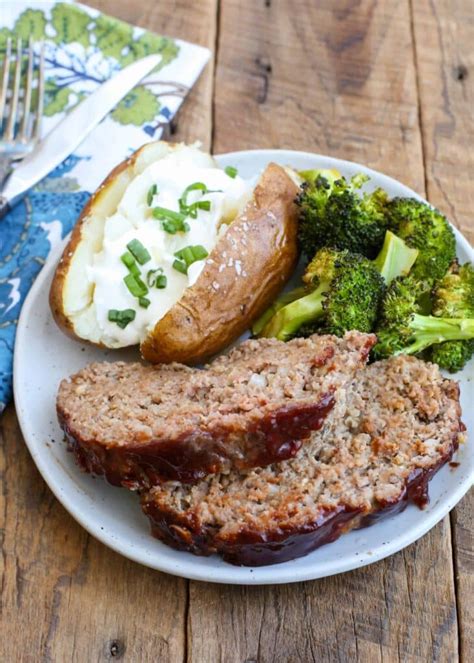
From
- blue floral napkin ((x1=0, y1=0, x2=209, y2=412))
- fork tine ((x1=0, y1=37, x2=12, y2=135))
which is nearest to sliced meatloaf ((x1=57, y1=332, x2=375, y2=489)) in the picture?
blue floral napkin ((x1=0, y1=0, x2=209, y2=412))

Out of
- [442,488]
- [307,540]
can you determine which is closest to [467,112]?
[442,488]

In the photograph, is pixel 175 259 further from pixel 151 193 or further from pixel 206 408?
pixel 206 408

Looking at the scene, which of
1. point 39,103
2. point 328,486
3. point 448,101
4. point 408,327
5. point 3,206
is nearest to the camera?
point 328,486

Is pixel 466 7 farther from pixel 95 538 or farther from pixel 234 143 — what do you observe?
pixel 95 538

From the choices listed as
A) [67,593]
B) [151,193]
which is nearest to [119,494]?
[67,593]

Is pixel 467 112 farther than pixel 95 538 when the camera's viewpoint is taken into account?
Yes

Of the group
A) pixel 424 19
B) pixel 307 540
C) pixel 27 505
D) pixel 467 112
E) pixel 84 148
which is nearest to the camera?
pixel 307 540

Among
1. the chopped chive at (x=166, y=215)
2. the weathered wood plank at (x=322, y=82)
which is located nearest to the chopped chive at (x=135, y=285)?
the chopped chive at (x=166, y=215)
